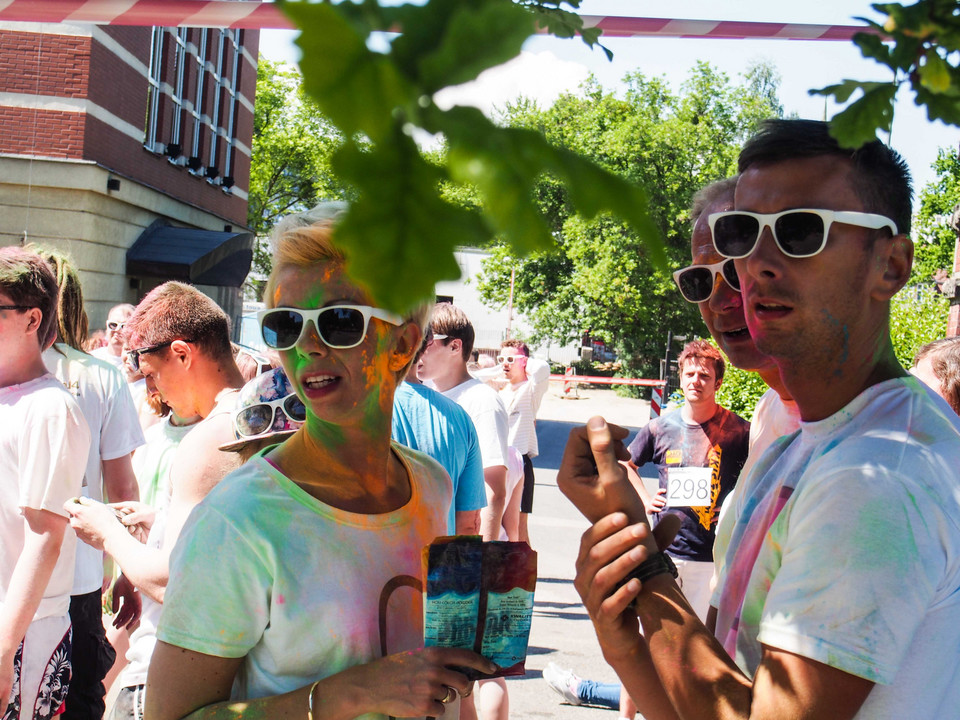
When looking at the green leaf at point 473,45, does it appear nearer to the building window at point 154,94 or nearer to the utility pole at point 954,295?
the utility pole at point 954,295

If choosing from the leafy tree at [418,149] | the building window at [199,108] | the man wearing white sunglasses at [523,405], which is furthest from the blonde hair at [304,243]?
the building window at [199,108]

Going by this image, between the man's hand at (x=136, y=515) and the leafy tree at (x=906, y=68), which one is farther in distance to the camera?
the man's hand at (x=136, y=515)

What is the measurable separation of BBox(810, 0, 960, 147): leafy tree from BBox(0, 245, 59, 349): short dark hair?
2820 mm

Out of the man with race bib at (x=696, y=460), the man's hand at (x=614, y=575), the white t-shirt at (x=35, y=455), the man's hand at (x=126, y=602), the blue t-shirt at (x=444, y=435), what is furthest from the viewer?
the man with race bib at (x=696, y=460)

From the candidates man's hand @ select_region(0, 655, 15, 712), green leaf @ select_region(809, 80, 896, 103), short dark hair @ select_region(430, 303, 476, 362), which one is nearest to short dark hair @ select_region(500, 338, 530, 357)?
short dark hair @ select_region(430, 303, 476, 362)

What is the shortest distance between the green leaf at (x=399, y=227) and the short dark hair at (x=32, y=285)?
281 cm

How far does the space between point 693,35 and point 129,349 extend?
232 cm

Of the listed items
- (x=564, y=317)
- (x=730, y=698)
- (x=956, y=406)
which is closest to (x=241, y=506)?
(x=730, y=698)

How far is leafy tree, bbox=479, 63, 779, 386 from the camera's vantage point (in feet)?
109

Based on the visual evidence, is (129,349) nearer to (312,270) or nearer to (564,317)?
(312,270)

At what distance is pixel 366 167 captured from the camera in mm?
572

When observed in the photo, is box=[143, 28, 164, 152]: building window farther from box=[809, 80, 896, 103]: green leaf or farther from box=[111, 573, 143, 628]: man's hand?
box=[809, 80, 896, 103]: green leaf

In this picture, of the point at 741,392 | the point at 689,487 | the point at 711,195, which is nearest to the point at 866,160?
the point at 711,195

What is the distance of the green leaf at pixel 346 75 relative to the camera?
22.2 inches
